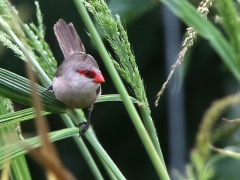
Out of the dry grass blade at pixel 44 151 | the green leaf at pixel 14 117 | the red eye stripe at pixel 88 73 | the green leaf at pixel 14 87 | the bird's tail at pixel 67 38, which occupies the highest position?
the bird's tail at pixel 67 38

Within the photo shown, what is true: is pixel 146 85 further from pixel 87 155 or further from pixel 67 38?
pixel 87 155

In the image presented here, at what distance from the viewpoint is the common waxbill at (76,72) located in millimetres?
1596

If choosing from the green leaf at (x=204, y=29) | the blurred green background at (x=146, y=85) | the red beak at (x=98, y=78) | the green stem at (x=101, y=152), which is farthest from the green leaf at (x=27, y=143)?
the blurred green background at (x=146, y=85)

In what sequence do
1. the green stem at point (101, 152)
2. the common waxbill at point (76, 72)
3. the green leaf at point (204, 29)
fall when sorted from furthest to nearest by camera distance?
the common waxbill at point (76, 72)
the green stem at point (101, 152)
the green leaf at point (204, 29)

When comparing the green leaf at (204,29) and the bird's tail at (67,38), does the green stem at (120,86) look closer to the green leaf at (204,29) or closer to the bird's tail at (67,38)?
the green leaf at (204,29)

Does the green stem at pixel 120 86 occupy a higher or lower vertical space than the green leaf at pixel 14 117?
lower

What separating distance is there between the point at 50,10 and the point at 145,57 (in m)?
0.65

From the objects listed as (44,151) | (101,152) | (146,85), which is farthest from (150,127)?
(146,85)

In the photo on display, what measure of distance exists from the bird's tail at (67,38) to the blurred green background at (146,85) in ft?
4.67

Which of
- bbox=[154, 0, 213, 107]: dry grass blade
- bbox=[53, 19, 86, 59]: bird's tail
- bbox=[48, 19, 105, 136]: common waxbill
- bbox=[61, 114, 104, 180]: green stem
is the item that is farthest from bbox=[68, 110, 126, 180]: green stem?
bbox=[53, 19, 86, 59]: bird's tail

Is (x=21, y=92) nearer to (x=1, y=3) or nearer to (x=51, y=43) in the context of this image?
(x=1, y=3)

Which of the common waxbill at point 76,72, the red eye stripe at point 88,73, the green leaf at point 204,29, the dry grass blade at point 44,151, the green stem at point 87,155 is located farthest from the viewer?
the red eye stripe at point 88,73

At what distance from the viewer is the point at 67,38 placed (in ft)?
5.99

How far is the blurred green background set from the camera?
3.44 m
